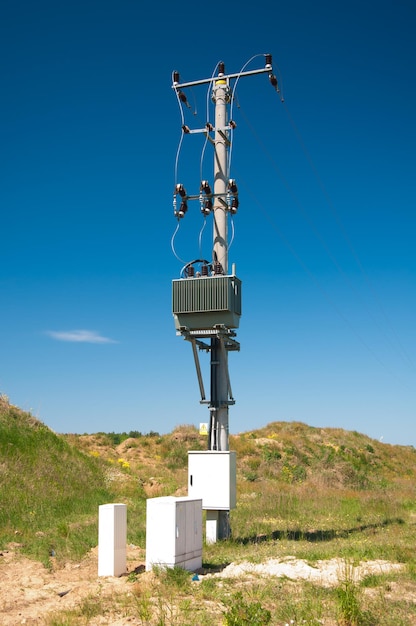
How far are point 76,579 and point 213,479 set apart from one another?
428 centimetres

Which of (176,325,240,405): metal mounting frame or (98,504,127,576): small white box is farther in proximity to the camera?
(176,325,240,405): metal mounting frame

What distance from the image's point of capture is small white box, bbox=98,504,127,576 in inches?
461

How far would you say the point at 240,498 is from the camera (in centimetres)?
2403

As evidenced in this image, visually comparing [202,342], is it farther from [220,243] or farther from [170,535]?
[170,535]

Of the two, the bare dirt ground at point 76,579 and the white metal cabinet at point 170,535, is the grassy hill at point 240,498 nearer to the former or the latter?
the bare dirt ground at point 76,579

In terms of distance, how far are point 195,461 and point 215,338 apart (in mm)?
3153

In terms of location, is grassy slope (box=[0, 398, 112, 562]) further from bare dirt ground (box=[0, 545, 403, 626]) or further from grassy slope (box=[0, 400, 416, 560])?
bare dirt ground (box=[0, 545, 403, 626])

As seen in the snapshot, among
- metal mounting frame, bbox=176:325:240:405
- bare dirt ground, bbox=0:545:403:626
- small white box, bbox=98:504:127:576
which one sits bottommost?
bare dirt ground, bbox=0:545:403:626

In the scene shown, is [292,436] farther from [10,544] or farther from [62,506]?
[10,544]

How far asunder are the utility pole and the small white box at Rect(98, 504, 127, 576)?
3.53 meters

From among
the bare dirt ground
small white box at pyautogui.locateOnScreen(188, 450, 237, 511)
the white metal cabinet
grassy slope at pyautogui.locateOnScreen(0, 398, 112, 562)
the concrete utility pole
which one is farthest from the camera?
the concrete utility pole

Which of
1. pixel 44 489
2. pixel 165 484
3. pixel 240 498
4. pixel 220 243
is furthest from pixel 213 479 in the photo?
pixel 165 484

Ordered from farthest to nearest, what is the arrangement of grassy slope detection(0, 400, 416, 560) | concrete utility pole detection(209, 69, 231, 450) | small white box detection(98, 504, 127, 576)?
grassy slope detection(0, 400, 416, 560), concrete utility pole detection(209, 69, 231, 450), small white box detection(98, 504, 127, 576)

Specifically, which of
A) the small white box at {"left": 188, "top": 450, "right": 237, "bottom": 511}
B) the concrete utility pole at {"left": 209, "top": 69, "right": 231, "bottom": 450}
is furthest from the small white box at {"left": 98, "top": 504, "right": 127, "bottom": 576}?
the concrete utility pole at {"left": 209, "top": 69, "right": 231, "bottom": 450}
